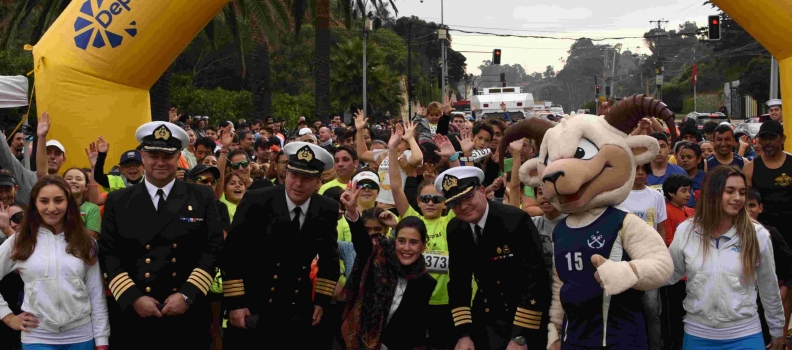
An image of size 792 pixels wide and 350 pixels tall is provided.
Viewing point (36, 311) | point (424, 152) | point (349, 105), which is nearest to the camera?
point (36, 311)

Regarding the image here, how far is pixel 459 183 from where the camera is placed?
6.18 m

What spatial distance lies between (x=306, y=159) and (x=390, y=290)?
3.55 ft

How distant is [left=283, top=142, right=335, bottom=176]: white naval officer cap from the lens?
636 cm

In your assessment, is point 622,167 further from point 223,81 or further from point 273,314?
point 223,81

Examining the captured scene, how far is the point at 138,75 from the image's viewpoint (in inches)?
421

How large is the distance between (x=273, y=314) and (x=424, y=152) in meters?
3.62

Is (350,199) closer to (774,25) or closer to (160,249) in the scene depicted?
Result: (160,249)

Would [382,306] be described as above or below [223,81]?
below

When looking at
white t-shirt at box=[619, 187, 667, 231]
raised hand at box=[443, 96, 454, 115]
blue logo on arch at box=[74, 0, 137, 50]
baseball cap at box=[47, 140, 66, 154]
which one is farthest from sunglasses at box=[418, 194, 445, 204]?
raised hand at box=[443, 96, 454, 115]

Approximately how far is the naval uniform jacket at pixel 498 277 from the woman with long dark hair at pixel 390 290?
41cm

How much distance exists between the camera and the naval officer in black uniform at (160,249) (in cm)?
603

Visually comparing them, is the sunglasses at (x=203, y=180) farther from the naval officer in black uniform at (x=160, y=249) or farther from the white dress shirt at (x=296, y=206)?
the white dress shirt at (x=296, y=206)

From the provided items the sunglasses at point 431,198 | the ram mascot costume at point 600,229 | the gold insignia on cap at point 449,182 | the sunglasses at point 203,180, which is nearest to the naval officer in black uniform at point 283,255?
the gold insignia on cap at point 449,182

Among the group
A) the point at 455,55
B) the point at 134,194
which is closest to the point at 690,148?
the point at 134,194
